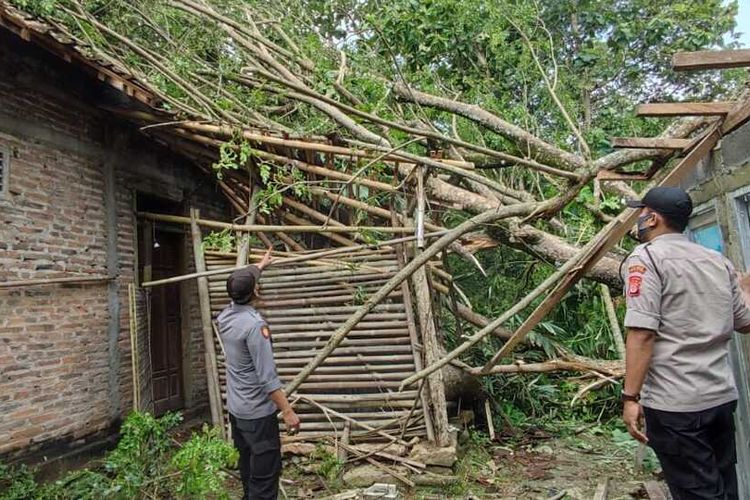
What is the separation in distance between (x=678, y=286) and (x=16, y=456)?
5.06 m

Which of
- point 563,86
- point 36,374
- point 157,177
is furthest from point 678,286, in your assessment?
point 563,86

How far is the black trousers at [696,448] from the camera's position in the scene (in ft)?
7.38

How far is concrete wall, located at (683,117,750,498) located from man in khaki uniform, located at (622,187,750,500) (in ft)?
2.57

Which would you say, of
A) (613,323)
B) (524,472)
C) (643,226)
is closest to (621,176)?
(643,226)

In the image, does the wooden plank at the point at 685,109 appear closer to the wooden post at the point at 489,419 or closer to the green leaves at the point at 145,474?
the green leaves at the point at 145,474

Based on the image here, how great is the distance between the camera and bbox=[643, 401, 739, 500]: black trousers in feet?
7.38

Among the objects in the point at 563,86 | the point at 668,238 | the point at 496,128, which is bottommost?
the point at 668,238

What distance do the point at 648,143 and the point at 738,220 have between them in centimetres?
64

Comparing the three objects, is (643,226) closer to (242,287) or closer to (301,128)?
(242,287)

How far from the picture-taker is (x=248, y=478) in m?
3.86

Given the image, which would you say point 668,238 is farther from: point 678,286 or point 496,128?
point 496,128

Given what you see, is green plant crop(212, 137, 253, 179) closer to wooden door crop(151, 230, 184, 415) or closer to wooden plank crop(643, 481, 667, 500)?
wooden door crop(151, 230, 184, 415)

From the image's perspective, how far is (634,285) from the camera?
237 cm

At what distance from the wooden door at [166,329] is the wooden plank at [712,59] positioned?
598 cm
